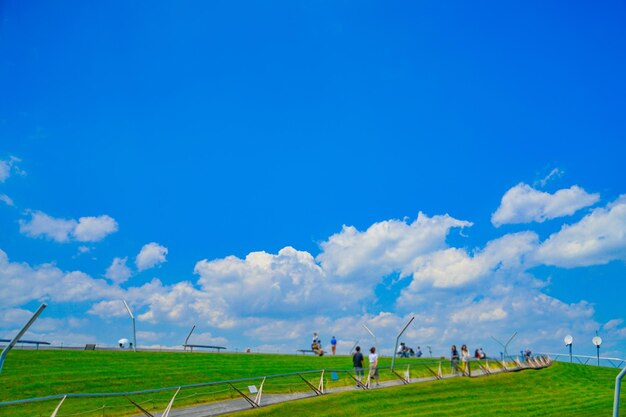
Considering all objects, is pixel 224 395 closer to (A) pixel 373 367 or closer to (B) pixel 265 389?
(B) pixel 265 389

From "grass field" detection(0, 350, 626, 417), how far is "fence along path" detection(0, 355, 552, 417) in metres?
0.06

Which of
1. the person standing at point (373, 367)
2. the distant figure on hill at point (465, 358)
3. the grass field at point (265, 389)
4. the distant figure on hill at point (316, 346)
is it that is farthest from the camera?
the distant figure on hill at point (316, 346)

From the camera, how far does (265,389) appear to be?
30.4 m

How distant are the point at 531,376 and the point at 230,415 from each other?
92.3 ft

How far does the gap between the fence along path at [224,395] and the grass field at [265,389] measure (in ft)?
0.21

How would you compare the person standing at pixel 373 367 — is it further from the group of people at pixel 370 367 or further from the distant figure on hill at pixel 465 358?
the distant figure on hill at pixel 465 358

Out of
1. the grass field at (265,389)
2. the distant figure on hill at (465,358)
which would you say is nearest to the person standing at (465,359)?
the distant figure on hill at (465,358)

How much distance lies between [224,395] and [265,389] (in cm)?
227

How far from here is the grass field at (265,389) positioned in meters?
27.9

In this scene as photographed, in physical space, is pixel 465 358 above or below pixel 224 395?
above

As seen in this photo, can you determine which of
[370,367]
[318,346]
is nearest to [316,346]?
[318,346]

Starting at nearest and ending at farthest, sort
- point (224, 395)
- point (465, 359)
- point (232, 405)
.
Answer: point (232, 405) → point (224, 395) → point (465, 359)

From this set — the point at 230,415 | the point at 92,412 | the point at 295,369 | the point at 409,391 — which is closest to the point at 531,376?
the point at 409,391

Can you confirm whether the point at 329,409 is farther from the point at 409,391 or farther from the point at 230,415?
the point at 409,391
